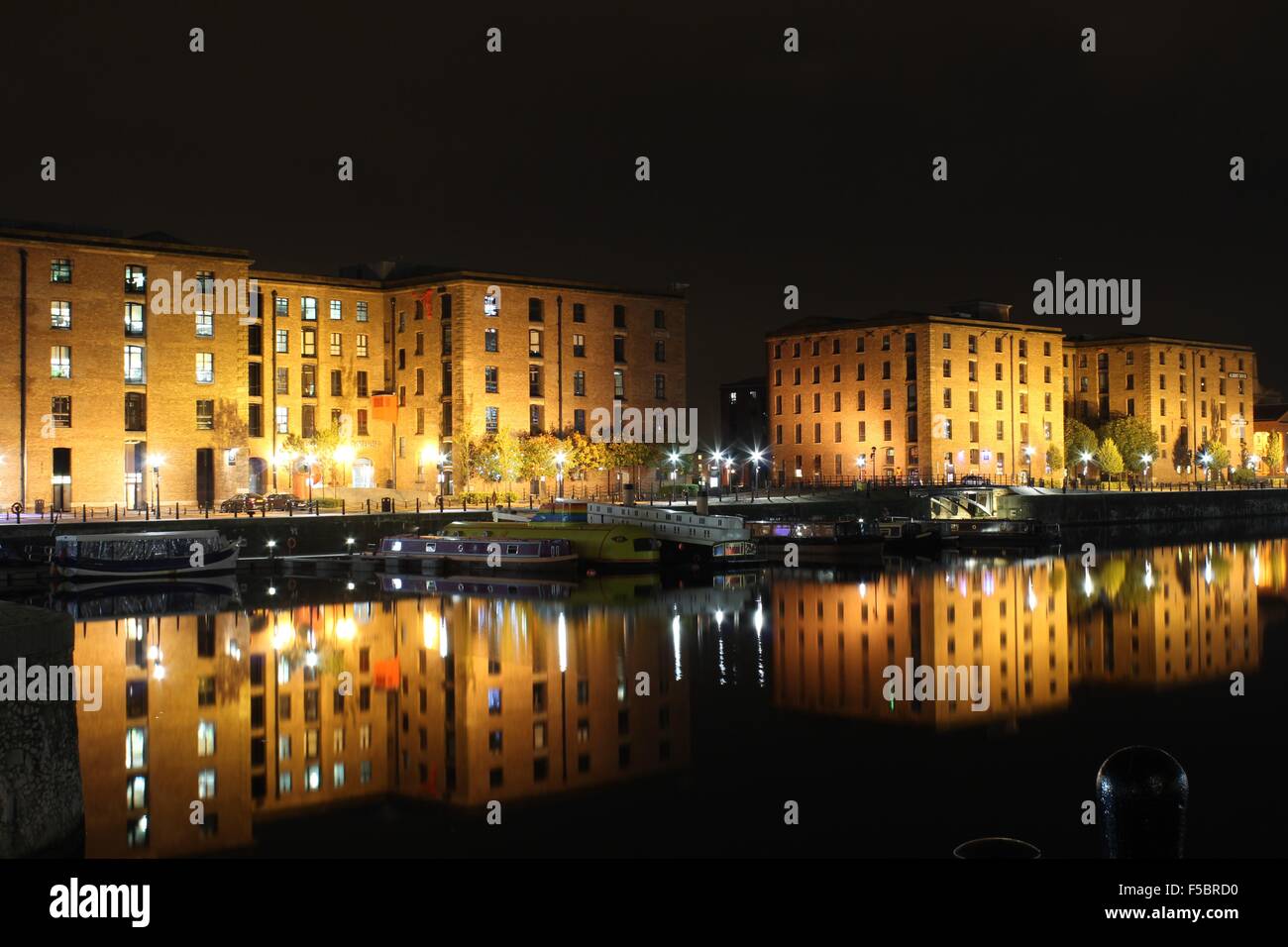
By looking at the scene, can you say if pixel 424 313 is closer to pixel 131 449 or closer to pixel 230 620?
pixel 131 449

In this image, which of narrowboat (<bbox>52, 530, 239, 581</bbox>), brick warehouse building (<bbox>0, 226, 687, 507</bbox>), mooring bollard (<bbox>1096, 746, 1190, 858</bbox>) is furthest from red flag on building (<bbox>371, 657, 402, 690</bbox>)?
brick warehouse building (<bbox>0, 226, 687, 507</bbox>)

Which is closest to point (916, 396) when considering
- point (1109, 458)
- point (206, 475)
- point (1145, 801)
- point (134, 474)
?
point (1109, 458)

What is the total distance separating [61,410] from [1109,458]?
78.7m

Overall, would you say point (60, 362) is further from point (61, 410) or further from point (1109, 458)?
point (1109, 458)

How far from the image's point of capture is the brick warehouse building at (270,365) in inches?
2242

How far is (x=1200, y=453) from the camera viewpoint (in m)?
118

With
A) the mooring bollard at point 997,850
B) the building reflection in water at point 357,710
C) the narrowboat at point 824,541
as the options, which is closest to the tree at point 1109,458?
the narrowboat at point 824,541

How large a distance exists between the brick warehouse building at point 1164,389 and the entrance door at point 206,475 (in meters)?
79.5

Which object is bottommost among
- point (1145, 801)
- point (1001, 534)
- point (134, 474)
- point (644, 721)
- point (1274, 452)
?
point (644, 721)

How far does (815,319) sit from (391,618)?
69590 mm

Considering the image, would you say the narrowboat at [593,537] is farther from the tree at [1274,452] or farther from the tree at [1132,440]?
the tree at [1274,452]

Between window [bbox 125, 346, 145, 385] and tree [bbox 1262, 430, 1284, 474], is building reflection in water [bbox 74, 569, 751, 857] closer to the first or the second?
window [bbox 125, 346, 145, 385]

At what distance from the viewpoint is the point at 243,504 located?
Answer: 54.0 m
